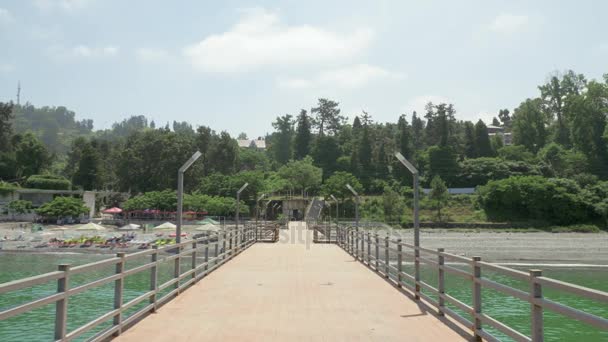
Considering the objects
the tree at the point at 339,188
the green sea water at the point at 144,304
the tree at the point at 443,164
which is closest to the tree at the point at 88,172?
the tree at the point at 339,188

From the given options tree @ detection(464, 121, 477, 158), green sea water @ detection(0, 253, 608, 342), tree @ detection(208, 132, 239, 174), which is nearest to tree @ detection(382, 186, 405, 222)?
green sea water @ detection(0, 253, 608, 342)

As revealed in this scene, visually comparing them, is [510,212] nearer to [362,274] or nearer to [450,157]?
[450,157]

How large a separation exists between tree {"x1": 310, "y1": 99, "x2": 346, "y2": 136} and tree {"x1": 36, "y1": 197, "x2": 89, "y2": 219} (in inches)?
2648

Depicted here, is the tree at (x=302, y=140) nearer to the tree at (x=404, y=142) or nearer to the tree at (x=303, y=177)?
the tree at (x=404, y=142)

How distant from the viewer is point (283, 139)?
118375mm

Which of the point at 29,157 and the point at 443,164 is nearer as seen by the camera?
the point at 29,157

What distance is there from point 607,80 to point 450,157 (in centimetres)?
2693

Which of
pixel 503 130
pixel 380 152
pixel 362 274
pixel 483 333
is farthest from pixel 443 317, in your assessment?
pixel 503 130

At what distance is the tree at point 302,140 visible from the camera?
10344 cm

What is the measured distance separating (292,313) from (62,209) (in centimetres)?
5574

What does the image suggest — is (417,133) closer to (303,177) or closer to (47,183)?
(303,177)

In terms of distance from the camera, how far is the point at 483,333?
550cm

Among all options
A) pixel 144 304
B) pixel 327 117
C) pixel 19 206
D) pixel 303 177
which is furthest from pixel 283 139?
pixel 144 304

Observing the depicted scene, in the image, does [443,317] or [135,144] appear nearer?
[443,317]
